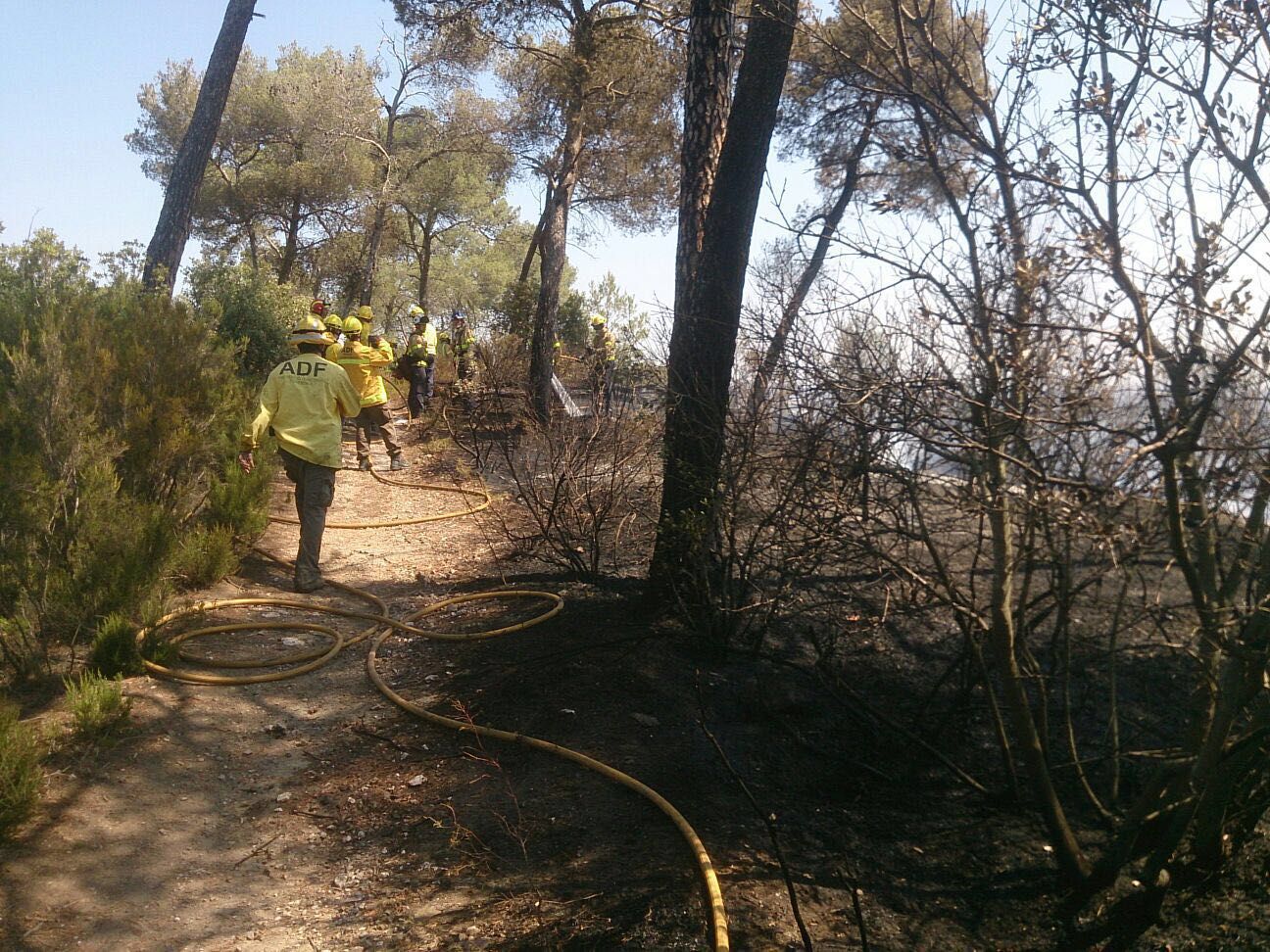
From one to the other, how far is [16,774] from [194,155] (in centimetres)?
1011

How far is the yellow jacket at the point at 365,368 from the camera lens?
12.4 meters

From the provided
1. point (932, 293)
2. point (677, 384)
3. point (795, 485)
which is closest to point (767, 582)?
point (677, 384)

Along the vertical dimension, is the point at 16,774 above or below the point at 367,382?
below

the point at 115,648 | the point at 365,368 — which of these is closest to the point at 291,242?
the point at 365,368

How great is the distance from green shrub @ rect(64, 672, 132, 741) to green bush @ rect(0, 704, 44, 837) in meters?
0.50

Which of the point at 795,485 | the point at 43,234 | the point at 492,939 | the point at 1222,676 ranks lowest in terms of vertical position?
the point at 492,939

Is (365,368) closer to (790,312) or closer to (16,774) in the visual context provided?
(790,312)

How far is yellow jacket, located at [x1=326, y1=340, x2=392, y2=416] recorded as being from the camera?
1245cm

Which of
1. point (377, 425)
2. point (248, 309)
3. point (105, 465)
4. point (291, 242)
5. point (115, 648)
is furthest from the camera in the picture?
point (291, 242)

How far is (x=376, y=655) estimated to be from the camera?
584cm

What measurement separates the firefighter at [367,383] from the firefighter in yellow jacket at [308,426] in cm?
511

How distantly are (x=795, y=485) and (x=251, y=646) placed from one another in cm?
351

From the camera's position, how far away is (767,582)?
5938mm

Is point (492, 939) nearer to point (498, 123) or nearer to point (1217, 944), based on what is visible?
point (1217, 944)
